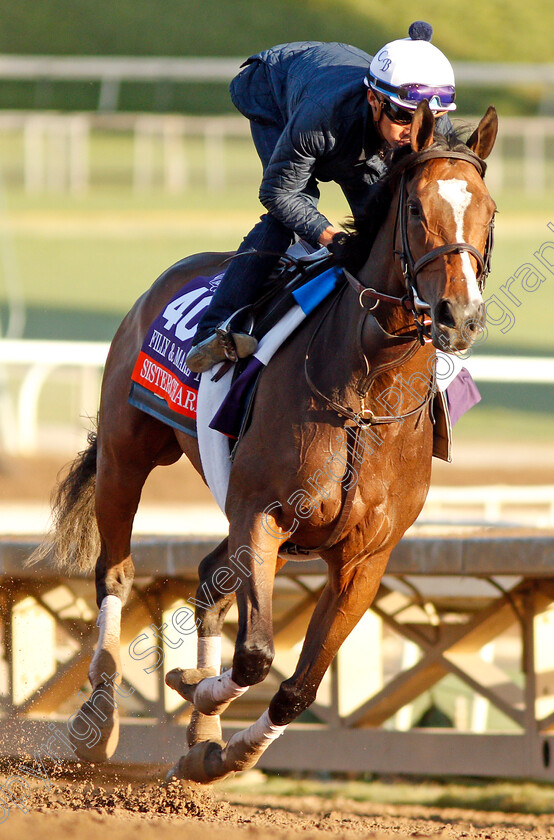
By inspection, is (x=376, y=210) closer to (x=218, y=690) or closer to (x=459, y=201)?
(x=459, y=201)

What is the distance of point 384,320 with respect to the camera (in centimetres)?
311

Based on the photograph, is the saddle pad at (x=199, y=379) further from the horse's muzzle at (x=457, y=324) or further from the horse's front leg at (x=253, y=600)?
the horse's muzzle at (x=457, y=324)

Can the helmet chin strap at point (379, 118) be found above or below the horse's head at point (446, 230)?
above

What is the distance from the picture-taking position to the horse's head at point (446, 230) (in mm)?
2670

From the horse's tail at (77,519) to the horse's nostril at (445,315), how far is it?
2.48 m

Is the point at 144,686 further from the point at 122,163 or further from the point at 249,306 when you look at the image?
the point at 122,163

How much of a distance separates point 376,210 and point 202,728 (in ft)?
6.83

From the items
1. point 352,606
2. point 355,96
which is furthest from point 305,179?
point 352,606

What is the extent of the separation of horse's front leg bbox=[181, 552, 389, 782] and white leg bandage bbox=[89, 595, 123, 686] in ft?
2.87

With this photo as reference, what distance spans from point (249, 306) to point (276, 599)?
266 centimetres

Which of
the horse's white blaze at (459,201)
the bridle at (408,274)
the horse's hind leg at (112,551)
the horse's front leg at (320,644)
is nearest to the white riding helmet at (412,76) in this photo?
the bridle at (408,274)

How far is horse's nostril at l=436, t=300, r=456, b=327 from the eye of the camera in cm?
266

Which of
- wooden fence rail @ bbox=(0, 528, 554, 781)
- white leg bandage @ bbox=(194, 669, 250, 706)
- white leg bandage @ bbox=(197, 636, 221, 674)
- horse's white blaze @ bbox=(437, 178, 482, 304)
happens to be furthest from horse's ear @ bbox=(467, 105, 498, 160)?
wooden fence rail @ bbox=(0, 528, 554, 781)

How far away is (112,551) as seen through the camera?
4.59m
